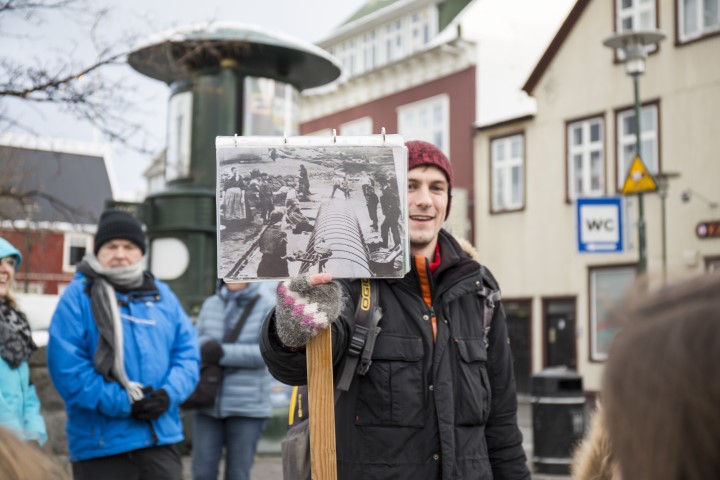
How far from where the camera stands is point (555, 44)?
76.0 ft

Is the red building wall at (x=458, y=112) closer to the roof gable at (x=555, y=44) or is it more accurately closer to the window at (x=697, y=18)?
the roof gable at (x=555, y=44)

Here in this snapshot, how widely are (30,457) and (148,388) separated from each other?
3.41 m

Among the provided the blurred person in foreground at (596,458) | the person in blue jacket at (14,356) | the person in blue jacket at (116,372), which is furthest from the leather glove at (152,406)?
the blurred person in foreground at (596,458)

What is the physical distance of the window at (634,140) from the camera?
67.9 feet

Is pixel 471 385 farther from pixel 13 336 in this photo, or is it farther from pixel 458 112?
pixel 458 112

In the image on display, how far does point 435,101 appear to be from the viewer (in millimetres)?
27281

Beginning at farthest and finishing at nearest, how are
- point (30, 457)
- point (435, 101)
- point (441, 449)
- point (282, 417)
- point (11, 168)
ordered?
point (435, 101)
point (282, 417)
point (11, 168)
point (441, 449)
point (30, 457)

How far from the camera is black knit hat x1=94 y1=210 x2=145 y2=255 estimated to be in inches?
192

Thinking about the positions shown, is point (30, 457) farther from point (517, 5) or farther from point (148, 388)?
point (517, 5)

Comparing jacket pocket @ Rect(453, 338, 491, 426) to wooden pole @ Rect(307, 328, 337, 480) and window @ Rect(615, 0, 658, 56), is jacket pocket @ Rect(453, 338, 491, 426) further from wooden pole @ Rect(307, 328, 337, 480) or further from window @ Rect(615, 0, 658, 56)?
window @ Rect(615, 0, 658, 56)

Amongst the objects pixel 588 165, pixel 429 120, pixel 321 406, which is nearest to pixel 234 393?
pixel 321 406

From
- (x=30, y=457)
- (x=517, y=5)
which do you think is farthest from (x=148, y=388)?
(x=517, y=5)

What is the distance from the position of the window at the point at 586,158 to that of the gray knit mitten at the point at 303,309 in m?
20.0

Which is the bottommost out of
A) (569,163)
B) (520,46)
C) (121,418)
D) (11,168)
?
(121,418)
